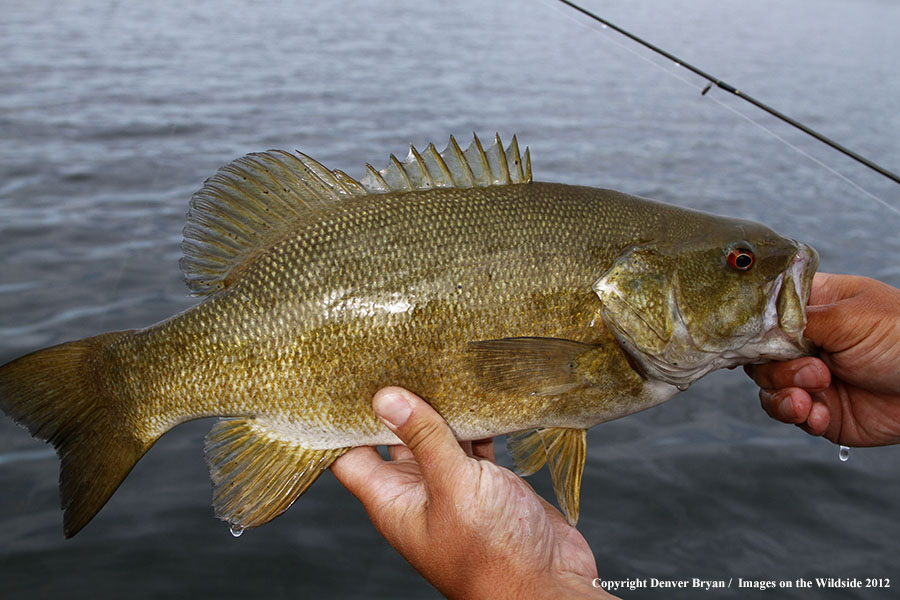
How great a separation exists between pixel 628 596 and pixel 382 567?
134 cm

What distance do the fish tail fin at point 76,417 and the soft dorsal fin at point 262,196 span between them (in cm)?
38

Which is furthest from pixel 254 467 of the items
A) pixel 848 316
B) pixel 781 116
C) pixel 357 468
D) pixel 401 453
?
pixel 781 116

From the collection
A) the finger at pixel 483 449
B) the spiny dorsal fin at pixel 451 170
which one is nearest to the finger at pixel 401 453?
the finger at pixel 483 449

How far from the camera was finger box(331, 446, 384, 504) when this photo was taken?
2.72 m

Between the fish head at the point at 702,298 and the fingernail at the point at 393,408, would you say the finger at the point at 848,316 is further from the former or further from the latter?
the fingernail at the point at 393,408

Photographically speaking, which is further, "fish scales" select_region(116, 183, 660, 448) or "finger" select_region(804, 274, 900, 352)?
"finger" select_region(804, 274, 900, 352)

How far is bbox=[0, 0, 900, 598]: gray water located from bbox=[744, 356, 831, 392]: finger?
61.6 inches

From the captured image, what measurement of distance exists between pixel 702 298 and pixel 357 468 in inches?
55.1

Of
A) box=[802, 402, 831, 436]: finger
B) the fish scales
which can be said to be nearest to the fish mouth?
box=[802, 402, 831, 436]: finger

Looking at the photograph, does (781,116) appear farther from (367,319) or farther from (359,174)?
(367,319)

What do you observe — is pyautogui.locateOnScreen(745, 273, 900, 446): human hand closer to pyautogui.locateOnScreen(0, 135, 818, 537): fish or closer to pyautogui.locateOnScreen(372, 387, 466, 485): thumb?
pyautogui.locateOnScreen(0, 135, 818, 537): fish

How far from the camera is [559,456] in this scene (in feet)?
9.05

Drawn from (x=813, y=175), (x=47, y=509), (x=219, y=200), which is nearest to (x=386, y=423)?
(x=219, y=200)

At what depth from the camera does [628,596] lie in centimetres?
403
